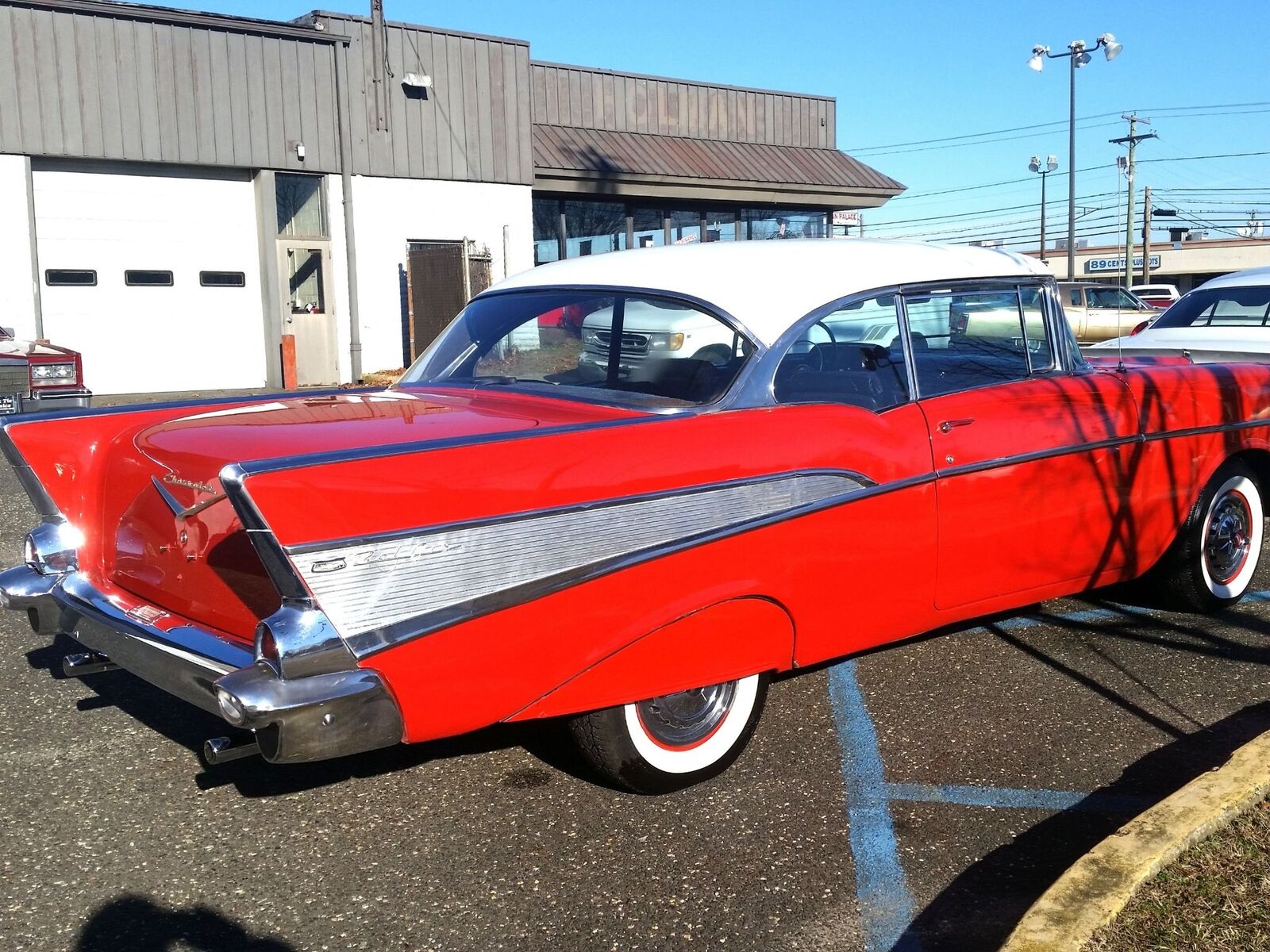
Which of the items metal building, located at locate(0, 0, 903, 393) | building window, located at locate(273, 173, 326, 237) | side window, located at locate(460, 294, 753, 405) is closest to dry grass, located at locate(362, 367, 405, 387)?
metal building, located at locate(0, 0, 903, 393)

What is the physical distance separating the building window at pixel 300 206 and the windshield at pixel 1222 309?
1268 centimetres

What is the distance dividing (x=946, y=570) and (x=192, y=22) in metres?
15.8

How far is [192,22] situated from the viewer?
54.6 ft

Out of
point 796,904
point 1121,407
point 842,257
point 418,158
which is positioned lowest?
point 796,904

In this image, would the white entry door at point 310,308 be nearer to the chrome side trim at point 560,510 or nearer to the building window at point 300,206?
the building window at point 300,206

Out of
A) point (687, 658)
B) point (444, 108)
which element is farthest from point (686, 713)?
point (444, 108)

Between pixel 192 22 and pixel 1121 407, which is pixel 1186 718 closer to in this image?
pixel 1121 407

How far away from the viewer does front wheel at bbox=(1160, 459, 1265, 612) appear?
525cm

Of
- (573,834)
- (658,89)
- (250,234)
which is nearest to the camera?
(573,834)

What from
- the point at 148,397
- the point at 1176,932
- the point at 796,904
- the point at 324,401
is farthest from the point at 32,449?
the point at 148,397

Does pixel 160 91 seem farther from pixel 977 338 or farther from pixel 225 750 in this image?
pixel 225 750

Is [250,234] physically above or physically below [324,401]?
above

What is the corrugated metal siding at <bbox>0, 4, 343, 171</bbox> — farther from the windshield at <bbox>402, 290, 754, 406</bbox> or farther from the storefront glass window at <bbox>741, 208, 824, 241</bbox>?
the windshield at <bbox>402, 290, 754, 406</bbox>

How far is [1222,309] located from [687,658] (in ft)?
26.0
